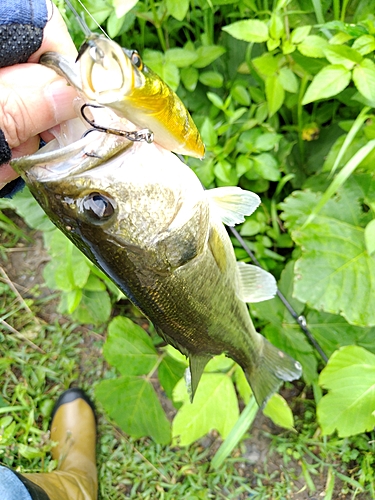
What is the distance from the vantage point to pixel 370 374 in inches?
73.7

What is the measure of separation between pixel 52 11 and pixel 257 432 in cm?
237

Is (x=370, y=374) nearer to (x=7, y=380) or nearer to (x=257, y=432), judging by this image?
(x=257, y=432)

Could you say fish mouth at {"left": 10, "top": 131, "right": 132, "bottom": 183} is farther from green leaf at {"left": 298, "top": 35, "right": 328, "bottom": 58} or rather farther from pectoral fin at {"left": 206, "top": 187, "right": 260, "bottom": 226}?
green leaf at {"left": 298, "top": 35, "right": 328, "bottom": 58}

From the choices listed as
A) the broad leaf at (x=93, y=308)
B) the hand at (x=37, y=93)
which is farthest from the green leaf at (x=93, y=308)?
the hand at (x=37, y=93)

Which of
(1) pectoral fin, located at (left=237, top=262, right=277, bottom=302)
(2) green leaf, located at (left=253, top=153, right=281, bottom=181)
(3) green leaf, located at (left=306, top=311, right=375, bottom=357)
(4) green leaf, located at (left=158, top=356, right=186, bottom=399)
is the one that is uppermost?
(2) green leaf, located at (left=253, top=153, right=281, bottom=181)

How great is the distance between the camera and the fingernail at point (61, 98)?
1240 millimetres

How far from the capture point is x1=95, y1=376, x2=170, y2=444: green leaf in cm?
245

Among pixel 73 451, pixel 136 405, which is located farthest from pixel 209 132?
pixel 73 451

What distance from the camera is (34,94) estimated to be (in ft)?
4.12

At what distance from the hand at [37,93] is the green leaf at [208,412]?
A: 1393 mm

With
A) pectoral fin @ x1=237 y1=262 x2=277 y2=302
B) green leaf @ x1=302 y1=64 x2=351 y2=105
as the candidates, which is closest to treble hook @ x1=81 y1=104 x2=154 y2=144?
pectoral fin @ x1=237 y1=262 x2=277 y2=302

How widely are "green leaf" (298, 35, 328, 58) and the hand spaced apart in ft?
3.41

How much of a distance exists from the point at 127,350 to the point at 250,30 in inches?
66.9

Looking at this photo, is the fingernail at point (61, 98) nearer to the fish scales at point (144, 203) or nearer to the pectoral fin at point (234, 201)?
the fish scales at point (144, 203)
